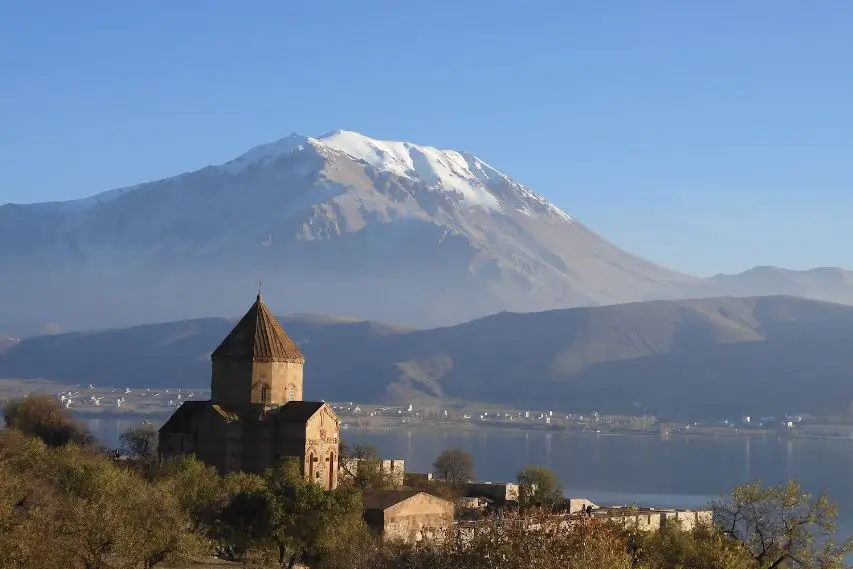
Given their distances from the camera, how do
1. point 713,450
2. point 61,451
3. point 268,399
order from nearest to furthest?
point 61,451, point 268,399, point 713,450

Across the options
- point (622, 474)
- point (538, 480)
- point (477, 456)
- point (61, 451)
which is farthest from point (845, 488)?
point (61, 451)

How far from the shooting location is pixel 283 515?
38500 millimetres

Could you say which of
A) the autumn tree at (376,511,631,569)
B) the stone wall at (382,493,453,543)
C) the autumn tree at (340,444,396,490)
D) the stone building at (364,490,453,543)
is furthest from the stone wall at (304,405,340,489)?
the autumn tree at (376,511,631,569)

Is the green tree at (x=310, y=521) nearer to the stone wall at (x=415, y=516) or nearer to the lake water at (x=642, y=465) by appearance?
the stone wall at (x=415, y=516)

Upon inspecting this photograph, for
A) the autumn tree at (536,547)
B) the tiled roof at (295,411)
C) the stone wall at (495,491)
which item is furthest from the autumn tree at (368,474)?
the autumn tree at (536,547)

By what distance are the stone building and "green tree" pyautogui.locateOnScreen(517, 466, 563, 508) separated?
6509mm

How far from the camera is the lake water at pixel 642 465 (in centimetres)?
11138

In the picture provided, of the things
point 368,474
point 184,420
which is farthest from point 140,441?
point 368,474

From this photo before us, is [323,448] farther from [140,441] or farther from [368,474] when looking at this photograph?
[140,441]

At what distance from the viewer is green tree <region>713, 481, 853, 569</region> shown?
106 ft

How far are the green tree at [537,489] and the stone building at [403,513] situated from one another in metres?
6.51

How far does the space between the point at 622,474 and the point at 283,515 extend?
9858cm

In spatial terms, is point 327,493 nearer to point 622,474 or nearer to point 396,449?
point 622,474

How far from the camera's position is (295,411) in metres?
52.0
